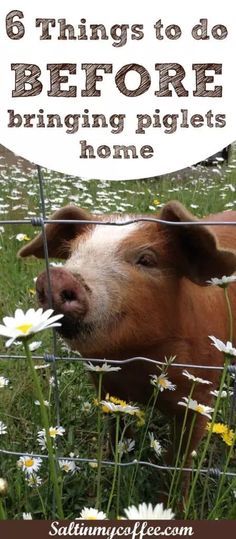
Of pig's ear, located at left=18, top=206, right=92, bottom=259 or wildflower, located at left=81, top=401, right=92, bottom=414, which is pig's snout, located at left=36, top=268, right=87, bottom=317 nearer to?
pig's ear, located at left=18, top=206, right=92, bottom=259

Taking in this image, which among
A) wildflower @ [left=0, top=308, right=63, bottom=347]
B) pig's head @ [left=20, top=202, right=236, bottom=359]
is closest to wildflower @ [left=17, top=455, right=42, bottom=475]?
pig's head @ [left=20, top=202, right=236, bottom=359]

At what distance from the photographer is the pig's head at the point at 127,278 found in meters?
1.18

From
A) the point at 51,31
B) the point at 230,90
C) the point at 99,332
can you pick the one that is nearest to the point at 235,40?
the point at 230,90

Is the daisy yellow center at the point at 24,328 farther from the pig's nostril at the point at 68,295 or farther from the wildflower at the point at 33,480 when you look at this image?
the wildflower at the point at 33,480

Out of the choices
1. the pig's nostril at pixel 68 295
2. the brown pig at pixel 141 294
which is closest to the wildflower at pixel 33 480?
the brown pig at pixel 141 294

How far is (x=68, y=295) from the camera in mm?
1147

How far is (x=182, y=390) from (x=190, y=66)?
674mm

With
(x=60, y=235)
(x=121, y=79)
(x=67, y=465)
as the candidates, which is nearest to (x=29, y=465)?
(x=67, y=465)

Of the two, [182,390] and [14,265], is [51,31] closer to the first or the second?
[182,390]

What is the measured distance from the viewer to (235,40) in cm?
119

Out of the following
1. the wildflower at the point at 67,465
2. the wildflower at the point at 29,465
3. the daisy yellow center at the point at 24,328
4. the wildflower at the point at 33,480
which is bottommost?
the wildflower at the point at 67,465

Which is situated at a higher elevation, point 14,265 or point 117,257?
point 117,257

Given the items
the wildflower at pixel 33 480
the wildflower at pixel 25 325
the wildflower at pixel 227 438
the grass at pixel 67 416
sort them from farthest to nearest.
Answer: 1. the grass at pixel 67 416
2. the wildflower at pixel 33 480
3. the wildflower at pixel 227 438
4. the wildflower at pixel 25 325

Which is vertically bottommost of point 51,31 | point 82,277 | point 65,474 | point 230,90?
point 65,474
